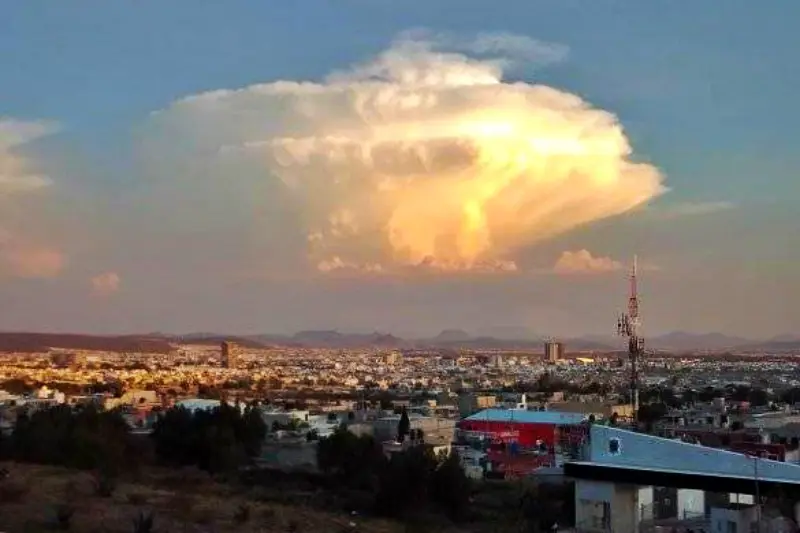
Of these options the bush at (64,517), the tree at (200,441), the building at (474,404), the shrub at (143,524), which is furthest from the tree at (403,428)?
the shrub at (143,524)

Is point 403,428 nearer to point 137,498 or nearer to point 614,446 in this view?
point 614,446

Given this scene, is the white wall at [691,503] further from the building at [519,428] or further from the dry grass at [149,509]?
the building at [519,428]

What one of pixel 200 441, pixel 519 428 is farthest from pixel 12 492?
pixel 519 428

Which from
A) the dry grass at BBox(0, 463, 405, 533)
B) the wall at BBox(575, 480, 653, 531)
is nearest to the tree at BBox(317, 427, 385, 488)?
the dry grass at BBox(0, 463, 405, 533)

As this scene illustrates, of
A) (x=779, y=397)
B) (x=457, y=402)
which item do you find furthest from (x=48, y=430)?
(x=779, y=397)

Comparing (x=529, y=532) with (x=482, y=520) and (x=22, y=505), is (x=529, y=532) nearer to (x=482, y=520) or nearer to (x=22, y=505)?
(x=482, y=520)

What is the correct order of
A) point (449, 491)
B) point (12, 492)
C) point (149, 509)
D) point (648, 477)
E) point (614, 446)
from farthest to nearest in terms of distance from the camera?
point (449, 491), point (614, 446), point (648, 477), point (12, 492), point (149, 509)

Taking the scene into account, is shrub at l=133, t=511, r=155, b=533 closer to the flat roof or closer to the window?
the flat roof
